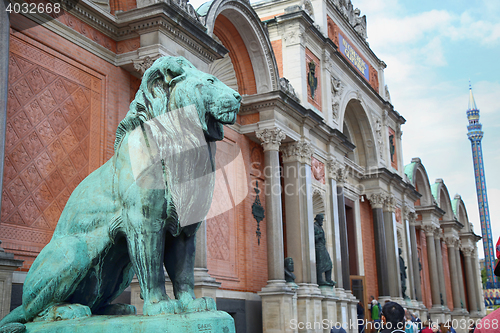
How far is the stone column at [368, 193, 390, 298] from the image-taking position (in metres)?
22.5

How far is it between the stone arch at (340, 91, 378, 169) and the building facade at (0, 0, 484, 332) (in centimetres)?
6

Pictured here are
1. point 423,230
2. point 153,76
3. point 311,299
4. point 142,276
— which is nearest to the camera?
point 142,276

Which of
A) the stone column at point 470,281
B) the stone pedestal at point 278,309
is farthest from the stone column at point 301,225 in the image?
the stone column at point 470,281

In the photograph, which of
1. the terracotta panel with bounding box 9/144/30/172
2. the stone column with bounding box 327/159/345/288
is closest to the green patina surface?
the stone column with bounding box 327/159/345/288

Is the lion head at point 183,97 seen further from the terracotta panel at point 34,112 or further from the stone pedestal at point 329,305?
the stone pedestal at point 329,305

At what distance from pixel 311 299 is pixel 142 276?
13.1 m

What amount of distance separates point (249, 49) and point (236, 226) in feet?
16.2

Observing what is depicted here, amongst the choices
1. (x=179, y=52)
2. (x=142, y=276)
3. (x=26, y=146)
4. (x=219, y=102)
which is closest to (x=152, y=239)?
(x=142, y=276)

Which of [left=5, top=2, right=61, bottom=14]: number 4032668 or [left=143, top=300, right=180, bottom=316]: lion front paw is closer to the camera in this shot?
[left=143, top=300, right=180, bottom=316]: lion front paw

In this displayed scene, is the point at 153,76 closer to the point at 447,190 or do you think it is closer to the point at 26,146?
the point at 26,146

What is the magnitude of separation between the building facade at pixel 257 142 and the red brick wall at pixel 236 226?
49mm

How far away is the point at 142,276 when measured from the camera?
8.18 ft

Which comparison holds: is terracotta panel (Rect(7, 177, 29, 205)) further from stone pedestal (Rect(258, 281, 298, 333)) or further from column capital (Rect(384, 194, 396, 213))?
column capital (Rect(384, 194, 396, 213))

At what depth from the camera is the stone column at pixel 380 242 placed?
22.5 m
